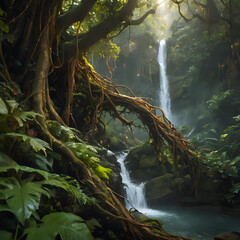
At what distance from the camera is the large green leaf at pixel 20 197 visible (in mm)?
1220

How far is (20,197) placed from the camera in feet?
4.30

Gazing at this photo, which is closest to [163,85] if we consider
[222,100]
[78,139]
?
[222,100]

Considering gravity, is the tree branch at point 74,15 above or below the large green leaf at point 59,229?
above

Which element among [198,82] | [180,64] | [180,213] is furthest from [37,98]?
[180,64]

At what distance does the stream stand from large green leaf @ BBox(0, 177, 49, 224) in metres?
4.13

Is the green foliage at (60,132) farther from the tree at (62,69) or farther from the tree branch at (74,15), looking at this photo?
the tree branch at (74,15)

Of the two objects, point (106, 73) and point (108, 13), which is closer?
point (108, 13)

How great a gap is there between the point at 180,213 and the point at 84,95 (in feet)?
16.6

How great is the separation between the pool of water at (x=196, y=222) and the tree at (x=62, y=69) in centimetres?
184

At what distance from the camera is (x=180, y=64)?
19188mm

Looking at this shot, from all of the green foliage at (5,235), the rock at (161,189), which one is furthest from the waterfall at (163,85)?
the green foliage at (5,235)

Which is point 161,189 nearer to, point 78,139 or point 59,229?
point 78,139

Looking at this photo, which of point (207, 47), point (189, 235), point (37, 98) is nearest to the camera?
point (37, 98)

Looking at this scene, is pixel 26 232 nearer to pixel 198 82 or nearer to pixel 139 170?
pixel 139 170
